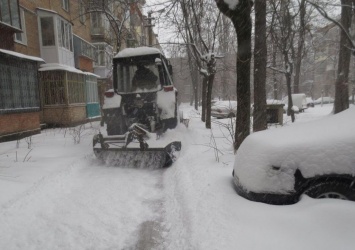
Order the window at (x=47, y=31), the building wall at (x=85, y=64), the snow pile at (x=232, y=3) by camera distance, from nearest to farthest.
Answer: the snow pile at (x=232, y=3)
the window at (x=47, y=31)
the building wall at (x=85, y=64)

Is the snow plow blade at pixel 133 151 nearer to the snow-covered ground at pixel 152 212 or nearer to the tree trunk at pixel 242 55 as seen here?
the snow-covered ground at pixel 152 212

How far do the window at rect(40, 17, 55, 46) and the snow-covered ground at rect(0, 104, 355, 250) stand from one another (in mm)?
11486

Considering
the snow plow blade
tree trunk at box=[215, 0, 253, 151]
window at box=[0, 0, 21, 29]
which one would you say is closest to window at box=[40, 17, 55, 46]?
window at box=[0, 0, 21, 29]

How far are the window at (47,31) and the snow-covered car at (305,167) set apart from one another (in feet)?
51.4

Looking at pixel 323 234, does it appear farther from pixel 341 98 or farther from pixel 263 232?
pixel 341 98

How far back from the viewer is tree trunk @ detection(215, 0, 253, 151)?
5953 millimetres

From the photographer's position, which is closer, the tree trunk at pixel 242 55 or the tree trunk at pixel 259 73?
the tree trunk at pixel 242 55

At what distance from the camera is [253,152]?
11.5 ft

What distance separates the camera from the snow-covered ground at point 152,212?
2.71 metres

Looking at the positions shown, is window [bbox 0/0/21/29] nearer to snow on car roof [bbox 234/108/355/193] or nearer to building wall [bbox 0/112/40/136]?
building wall [bbox 0/112/40/136]

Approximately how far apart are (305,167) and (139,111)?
5.29 m

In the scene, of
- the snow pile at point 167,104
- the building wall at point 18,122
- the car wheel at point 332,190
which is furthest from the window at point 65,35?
the car wheel at point 332,190

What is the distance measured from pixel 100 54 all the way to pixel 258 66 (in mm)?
20122

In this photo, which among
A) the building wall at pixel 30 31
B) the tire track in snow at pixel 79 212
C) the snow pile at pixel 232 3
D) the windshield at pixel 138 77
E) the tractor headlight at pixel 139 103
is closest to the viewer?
the tire track in snow at pixel 79 212
